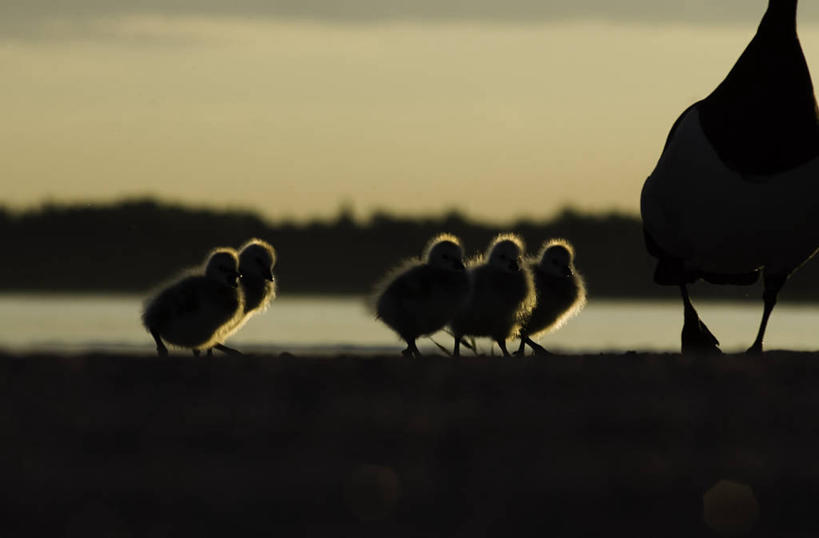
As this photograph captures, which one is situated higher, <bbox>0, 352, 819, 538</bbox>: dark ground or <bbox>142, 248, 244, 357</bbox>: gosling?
<bbox>142, 248, 244, 357</bbox>: gosling

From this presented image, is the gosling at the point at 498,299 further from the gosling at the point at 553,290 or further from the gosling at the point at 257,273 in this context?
the gosling at the point at 257,273

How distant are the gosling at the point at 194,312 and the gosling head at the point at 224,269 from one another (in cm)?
2

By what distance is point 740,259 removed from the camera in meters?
9.12

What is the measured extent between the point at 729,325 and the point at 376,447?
3020cm

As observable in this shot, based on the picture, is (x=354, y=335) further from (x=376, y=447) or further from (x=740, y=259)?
(x=376, y=447)

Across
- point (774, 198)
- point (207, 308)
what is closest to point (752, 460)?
point (774, 198)

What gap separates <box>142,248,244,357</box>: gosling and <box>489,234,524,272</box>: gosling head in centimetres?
171

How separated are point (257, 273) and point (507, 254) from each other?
1817 millimetres

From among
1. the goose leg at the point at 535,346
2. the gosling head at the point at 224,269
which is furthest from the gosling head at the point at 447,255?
the gosling head at the point at 224,269

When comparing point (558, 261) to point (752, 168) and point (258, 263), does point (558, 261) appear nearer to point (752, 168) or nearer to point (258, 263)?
point (258, 263)

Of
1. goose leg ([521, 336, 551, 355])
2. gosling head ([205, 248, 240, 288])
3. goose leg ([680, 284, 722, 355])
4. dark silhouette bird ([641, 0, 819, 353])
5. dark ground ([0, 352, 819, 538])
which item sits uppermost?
dark silhouette bird ([641, 0, 819, 353])

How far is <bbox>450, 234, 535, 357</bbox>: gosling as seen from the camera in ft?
33.6

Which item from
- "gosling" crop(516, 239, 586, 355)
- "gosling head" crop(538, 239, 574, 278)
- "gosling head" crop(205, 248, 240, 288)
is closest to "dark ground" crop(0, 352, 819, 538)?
"gosling head" crop(205, 248, 240, 288)

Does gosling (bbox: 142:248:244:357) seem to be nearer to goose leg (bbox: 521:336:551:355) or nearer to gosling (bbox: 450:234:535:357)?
gosling (bbox: 450:234:535:357)
